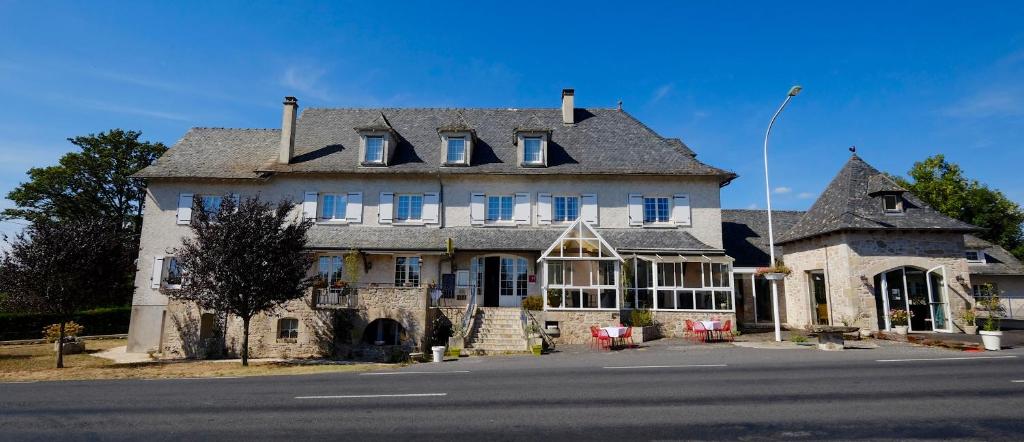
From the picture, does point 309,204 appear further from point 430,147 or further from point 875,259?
point 875,259

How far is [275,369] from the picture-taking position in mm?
15453

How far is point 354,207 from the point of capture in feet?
78.0

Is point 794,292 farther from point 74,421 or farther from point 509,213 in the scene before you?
point 74,421

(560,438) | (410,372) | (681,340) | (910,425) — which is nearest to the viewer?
(560,438)

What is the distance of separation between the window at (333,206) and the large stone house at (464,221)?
6cm

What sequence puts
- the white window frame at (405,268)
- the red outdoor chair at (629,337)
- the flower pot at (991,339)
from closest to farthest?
the flower pot at (991,339) → the red outdoor chair at (629,337) → the white window frame at (405,268)

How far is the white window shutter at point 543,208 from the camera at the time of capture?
2347 cm

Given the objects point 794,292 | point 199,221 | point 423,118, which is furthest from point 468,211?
point 794,292

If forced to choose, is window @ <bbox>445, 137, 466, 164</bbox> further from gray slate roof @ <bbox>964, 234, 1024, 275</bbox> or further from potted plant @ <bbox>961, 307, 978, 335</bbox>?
gray slate roof @ <bbox>964, 234, 1024, 275</bbox>

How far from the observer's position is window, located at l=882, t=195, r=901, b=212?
66.2 ft

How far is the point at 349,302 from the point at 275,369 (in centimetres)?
439

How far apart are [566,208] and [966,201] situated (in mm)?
33243

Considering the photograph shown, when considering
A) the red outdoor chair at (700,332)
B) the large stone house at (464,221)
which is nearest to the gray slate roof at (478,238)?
the large stone house at (464,221)

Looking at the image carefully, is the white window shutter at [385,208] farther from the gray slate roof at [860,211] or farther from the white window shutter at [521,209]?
the gray slate roof at [860,211]
